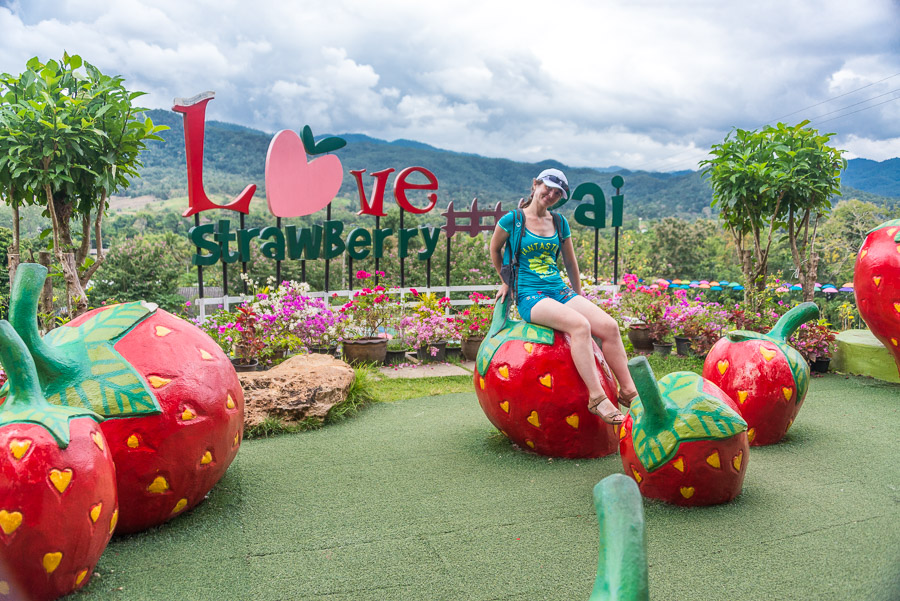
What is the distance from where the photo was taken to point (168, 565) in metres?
3.02

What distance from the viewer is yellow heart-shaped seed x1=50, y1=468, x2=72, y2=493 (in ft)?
8.10

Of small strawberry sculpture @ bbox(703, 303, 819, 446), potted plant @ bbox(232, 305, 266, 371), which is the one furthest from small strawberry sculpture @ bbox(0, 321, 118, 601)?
potted plant @ bbox(232, 305, 266, 371)

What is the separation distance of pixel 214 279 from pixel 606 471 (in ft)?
118

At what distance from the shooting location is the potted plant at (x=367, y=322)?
8.36 metres

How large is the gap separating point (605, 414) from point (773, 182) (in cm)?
577

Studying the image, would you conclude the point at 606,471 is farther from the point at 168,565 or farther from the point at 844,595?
the point at 168,565

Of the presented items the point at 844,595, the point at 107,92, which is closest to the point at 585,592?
the point at 844,595

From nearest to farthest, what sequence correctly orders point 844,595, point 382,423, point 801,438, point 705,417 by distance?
point 844,595 → point 705,417 → point 801,438 → point 382,423

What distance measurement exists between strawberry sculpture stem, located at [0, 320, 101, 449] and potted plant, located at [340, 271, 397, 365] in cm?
571

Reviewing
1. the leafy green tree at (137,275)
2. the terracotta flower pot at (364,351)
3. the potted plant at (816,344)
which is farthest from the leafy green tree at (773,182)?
the leafy green tree at (137,275)

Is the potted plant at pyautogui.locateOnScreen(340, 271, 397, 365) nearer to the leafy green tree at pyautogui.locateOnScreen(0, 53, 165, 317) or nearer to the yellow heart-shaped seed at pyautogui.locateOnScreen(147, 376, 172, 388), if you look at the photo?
the leafy green tree at pyautogui.locateOnScreen(0, 53, 165, 317)

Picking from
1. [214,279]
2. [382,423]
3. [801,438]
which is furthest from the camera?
[214,279]

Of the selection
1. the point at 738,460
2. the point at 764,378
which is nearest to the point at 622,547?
the point at 738,460

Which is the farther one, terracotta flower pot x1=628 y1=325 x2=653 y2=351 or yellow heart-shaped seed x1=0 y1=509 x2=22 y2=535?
terracotta flower pot x1=628 y1=325 x2=653 y2=351
